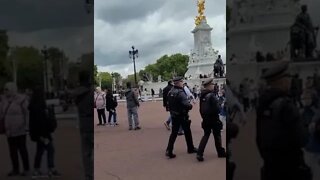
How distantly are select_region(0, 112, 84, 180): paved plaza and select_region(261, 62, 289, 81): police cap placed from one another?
2.20 m

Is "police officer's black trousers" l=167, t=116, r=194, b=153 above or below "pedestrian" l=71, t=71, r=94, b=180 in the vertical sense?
below

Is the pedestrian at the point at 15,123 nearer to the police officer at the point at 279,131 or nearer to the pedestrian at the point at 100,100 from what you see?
the police officer at the point at 279,131

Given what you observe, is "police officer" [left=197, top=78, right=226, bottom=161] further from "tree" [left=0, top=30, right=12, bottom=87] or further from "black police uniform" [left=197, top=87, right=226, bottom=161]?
"tree" [left=0, top=30, right=12, bottom=87]

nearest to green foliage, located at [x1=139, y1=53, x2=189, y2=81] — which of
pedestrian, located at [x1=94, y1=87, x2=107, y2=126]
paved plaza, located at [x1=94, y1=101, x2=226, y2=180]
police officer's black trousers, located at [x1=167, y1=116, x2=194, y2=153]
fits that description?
pedestrian, located at [x1=94, y1=87, x2=107, y2=126]

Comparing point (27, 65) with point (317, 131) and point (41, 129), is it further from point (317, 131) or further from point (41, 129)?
point (317, 131)

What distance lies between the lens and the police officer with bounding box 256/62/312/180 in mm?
4910

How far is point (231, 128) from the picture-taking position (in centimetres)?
509

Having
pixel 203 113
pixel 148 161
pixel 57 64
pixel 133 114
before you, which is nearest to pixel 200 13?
pixel 133 114

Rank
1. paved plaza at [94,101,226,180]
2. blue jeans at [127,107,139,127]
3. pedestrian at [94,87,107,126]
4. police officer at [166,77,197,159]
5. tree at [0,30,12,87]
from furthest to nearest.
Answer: pedestrian at [94,87,107,126] < blue jeans at [127,107,139,127] < police officer at [166,77,197,159] < paved plaza at [94,101,226,180] < tree at [0,30,12,87]

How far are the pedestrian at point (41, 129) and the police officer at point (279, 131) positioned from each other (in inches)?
90.5

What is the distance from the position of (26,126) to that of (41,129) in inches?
6.6

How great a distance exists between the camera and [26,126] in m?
5.11

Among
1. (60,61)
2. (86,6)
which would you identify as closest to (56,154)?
(60,61)

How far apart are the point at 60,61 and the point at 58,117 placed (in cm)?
63
